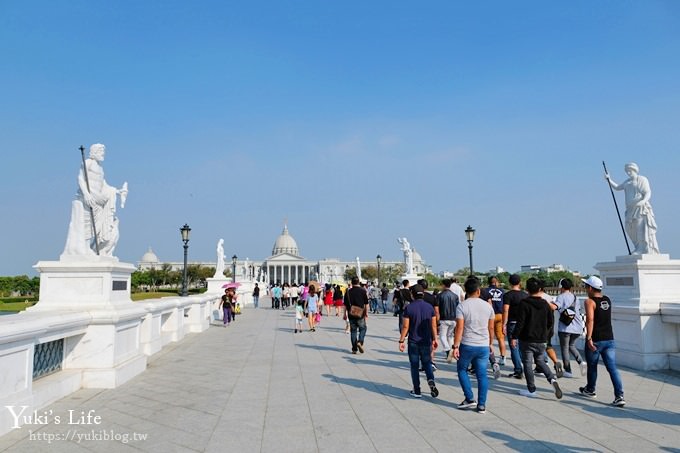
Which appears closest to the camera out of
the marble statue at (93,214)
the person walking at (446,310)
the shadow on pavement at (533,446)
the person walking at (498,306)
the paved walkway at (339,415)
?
the shadow on pavement at (533,446)

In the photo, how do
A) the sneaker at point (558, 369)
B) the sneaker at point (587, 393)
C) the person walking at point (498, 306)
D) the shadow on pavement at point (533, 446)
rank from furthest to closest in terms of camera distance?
the person walking at point (498, 306)
the sneaker at point (558, 369)
the sneaker at point (587, 393)
the shadow on pavement at point (533, 446)

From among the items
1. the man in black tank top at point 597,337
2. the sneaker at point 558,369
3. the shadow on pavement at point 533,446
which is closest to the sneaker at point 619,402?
the man in black tank top at point 597,337

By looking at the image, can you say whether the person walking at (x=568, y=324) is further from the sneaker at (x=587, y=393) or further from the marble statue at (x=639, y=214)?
the marble statue at (x=639, y=214)

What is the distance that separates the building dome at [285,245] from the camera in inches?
6614

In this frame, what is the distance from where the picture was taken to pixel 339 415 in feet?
22.5

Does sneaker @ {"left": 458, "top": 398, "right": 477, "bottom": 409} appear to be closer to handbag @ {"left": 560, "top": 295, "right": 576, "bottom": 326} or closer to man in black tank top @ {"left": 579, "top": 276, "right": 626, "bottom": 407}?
man in black tank top @ {"left": 579, "top": 276, "right": 626, "bottom": 407}

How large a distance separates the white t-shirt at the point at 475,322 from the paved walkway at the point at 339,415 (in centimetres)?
101

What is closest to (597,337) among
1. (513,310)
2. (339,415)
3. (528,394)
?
(528,394)

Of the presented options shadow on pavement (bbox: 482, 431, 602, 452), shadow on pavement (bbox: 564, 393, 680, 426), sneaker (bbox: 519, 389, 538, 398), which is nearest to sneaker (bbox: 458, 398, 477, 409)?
shadow on pavement (bbox: 482, 431, 602, 452)

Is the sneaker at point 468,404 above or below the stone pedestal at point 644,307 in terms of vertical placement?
below

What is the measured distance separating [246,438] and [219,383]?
11.4 feet

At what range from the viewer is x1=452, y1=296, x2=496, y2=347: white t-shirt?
22.9 ft

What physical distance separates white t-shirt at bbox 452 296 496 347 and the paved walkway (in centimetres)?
101

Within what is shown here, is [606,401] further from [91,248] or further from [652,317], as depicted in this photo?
[91,248]
